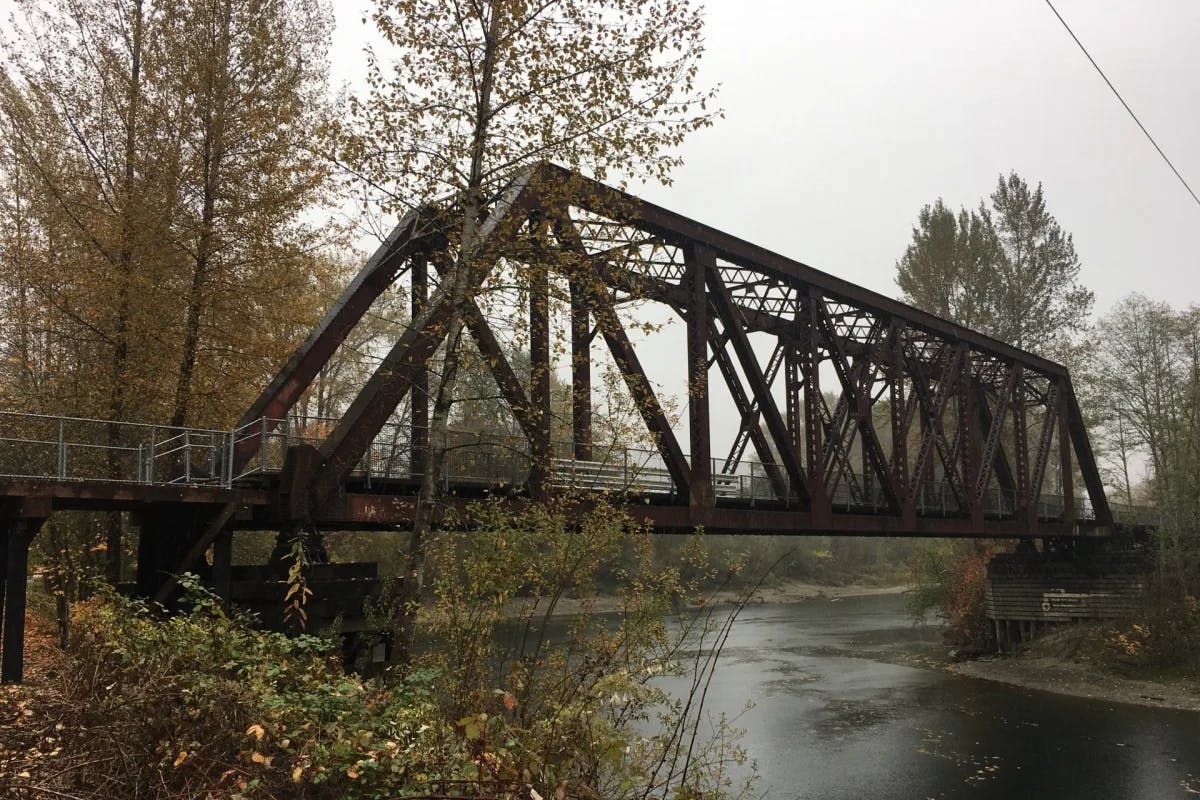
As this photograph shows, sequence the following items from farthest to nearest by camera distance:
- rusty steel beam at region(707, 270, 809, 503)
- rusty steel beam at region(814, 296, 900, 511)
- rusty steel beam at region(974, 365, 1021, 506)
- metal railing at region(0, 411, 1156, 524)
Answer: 1. rusty steel beam at region(974, 365, 1021, 506)
2. rusty steel beam at region(814, 296, 900, 511)
3. rusty steel beam at region(707, 270, 809, 503)
4. metal railing at region(0, 411, 1156, 524)

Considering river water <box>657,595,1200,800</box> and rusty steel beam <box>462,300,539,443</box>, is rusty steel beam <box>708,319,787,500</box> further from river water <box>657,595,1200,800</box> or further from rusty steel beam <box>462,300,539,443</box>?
rusty steel beam <box>462,300,539,443</box>

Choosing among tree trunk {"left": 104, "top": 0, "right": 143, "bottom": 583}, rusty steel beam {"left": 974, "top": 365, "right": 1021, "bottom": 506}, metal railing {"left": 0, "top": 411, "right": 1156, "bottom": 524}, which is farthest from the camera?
rusty steel beam {"left": 974, "top": 365, "right": 1021, "bottom": 506}

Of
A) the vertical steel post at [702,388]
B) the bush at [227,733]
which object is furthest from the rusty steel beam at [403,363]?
the vertical steel post at [702,388]

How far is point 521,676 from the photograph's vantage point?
6.70m

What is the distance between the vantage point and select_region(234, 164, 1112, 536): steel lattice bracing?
10734 millimetres

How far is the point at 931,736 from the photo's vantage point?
68.9 ft

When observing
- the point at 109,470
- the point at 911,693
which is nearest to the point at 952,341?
the point at 911,693

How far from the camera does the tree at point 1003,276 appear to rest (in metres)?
44.1

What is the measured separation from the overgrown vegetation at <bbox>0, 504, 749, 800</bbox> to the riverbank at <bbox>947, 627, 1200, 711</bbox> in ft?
79.9

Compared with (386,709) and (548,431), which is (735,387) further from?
(386,709)

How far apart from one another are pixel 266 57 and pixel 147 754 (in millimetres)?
14458

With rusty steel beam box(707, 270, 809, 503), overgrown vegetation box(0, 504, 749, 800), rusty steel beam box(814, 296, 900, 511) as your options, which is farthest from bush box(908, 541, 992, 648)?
overgrown vegetation box(0, 504, 749, 800)

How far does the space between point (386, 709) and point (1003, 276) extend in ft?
148

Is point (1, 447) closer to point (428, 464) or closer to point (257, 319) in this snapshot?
point (257, 319)
